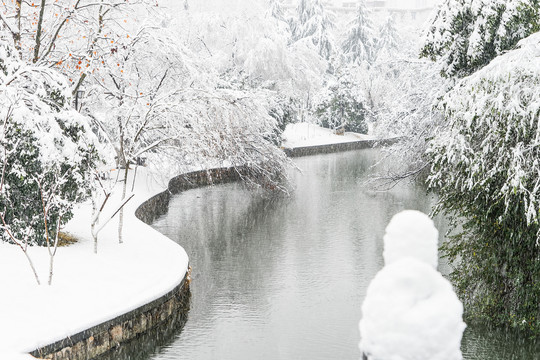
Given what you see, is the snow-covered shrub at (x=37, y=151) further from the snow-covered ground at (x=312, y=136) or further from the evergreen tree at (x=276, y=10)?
the evergreen tree at (x=276, y=10)

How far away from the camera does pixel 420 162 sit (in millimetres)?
17297

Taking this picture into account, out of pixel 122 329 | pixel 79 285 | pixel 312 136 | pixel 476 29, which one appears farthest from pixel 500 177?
pixel 312 136

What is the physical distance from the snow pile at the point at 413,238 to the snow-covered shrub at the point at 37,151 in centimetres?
783

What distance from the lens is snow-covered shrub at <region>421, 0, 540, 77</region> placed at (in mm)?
10047

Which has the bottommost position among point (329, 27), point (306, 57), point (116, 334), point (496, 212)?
point (116, 334)

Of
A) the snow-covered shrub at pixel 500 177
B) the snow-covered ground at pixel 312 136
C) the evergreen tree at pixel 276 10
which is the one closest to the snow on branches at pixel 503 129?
the snow-covered shrub at pixel 500 177

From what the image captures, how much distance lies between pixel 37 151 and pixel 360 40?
56.3m

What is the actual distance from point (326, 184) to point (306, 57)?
16590 millimetres

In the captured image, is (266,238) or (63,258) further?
(266,238)

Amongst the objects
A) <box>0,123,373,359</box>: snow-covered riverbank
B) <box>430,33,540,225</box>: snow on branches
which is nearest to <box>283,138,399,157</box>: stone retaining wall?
<box>0,123,373,359</box>: snow-covered riverbank

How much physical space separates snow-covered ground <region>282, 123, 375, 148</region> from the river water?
16.6 m

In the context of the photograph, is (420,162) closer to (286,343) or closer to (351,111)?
(286,343)

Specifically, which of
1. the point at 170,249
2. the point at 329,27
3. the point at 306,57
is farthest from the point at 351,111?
the point at 170,249

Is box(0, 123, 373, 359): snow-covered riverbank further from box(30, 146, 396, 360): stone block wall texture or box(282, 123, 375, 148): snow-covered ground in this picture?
box(282, 123, 375, 148): snow-covered ground
